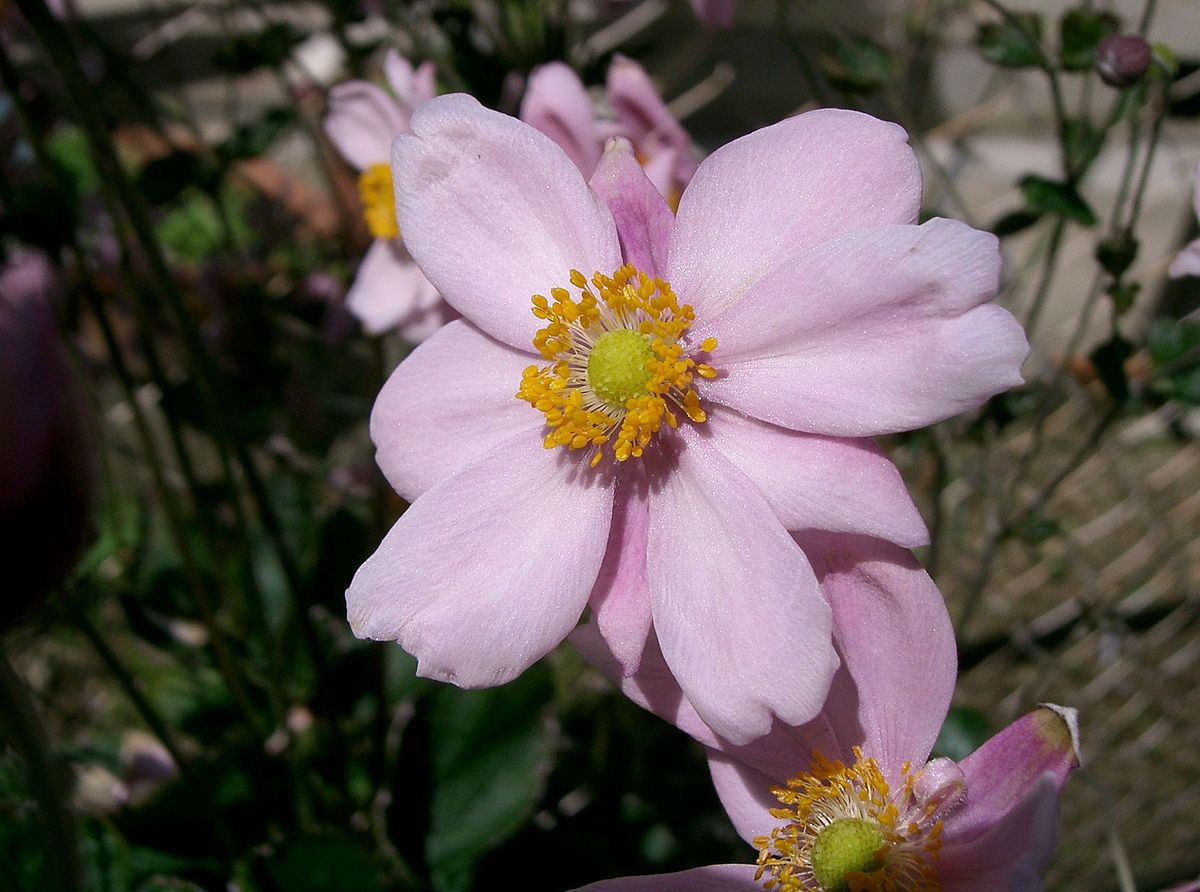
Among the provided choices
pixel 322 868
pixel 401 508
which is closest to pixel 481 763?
pixel 322 868

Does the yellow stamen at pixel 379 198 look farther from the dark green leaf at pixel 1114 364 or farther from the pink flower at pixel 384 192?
the dark green leaf at pixel 1114 364

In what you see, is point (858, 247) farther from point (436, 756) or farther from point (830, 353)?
point (436, 756)

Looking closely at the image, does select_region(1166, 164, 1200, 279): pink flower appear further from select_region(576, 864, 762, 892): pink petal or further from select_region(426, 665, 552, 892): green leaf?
select_region(426, 665, 552, 892): green leaf

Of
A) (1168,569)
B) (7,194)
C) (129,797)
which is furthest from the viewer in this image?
Result: (1168,569)

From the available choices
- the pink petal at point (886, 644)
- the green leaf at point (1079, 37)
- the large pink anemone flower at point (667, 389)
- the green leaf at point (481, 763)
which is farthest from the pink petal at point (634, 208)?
the green leaf at point (481, 763)

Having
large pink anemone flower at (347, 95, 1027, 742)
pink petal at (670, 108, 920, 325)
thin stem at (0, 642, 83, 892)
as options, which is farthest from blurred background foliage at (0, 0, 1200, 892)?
pink petal at (670, 108, 920, 325)

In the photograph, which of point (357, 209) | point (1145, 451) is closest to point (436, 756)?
point (357, 209)
